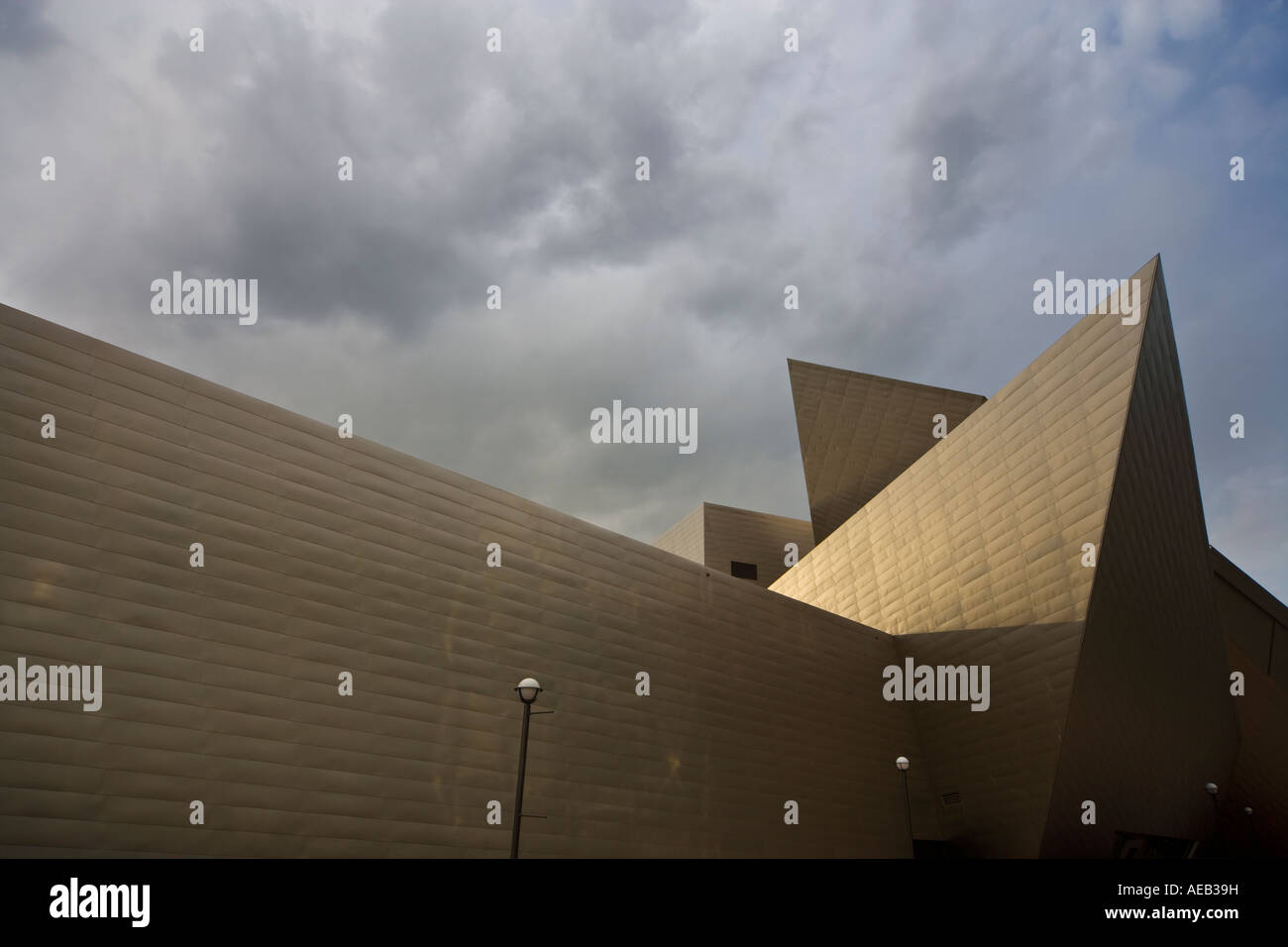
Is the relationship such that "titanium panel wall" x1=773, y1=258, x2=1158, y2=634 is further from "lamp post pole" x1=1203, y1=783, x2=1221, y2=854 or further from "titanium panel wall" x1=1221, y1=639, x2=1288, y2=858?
"titanium panel wall" x1=1221, y1=639, x2=1288, y2=858

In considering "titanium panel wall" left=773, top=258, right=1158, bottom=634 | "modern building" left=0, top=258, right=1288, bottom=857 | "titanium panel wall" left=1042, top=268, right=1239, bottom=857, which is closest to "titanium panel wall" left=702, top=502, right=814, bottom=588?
"modern building" left=0, top=258, right=1288, bottom=857

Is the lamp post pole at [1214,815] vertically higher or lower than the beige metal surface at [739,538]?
lower

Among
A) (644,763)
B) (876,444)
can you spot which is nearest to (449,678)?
(644,763)

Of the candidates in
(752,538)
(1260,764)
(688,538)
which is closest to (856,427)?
(752,538)

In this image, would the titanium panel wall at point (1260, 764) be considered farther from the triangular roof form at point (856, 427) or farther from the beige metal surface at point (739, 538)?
the beige metal surface at point (739, 538)

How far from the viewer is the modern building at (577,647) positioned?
11.2m

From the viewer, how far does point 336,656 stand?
13258 millimetres

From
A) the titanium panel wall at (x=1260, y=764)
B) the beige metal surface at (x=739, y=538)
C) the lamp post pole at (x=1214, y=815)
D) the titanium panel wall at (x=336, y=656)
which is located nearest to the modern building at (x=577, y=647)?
the titanium panel wall at (x=336, y=656)

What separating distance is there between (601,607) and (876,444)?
15706 millimetres

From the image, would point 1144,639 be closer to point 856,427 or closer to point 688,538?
point 856,427

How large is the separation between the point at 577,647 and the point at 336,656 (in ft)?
15.9

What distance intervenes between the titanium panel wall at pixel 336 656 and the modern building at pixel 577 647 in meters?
0.05

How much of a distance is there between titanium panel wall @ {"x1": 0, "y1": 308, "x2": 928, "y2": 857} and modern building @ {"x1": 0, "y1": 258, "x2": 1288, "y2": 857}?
0.15ft

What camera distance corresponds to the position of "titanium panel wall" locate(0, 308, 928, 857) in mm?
10930
